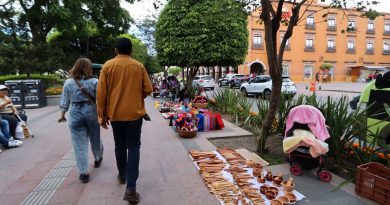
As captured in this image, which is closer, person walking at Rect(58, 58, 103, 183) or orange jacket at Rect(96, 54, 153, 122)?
orange jacket at Rect(96, 54, 153, 122)

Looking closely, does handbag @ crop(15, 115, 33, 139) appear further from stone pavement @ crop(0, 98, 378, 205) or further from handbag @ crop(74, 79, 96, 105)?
handbag @ crop(74, 79, 96, 105)

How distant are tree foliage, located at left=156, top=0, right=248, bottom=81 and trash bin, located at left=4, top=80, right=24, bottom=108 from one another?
645cm

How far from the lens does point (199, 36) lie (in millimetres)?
11297

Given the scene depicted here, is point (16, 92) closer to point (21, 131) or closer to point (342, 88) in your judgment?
point (21, 131)

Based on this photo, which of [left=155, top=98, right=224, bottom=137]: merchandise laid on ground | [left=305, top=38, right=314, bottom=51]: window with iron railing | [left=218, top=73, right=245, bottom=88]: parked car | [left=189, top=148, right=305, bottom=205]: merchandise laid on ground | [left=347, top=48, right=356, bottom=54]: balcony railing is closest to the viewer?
[left=189, top=148, right=305, bottom=205]: merchandise laid on ground

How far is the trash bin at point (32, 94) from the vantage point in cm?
1239

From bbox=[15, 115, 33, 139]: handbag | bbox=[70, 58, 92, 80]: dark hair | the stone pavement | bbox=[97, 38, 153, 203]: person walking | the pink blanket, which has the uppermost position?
bbox=[70, 58, 92, 80]: dark hair

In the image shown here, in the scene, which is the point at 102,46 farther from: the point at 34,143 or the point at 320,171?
the point at 320,171

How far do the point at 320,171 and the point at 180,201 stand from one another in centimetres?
204

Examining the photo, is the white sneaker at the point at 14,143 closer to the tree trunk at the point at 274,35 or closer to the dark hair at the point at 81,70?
the dark hair at the point at 81,70

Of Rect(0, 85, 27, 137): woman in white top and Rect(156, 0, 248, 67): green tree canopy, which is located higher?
Rect(156, 0, 248, 67): green tree canopy

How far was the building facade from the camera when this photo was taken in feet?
128

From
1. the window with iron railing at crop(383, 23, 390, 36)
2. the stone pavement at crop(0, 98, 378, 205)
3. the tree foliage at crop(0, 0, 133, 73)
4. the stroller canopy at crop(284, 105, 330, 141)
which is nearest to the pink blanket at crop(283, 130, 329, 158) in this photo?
the stroller canopy at crop(284, 105, 330, 141)

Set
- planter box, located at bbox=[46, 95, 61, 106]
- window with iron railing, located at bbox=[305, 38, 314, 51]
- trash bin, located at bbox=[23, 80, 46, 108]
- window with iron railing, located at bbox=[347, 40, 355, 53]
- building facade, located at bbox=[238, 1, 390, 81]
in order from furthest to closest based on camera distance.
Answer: window with iron railing, located at bbox=[347, 40, 355, 53], window with iron railing, located at bbox=[305, 38, 314, 51], building facade, located at bbox=[238, 1, 390, 81], planter box, located at bbox=[46, 95, 61, 106], trash bin, located at bbox=[23, 80, 46, 108]
